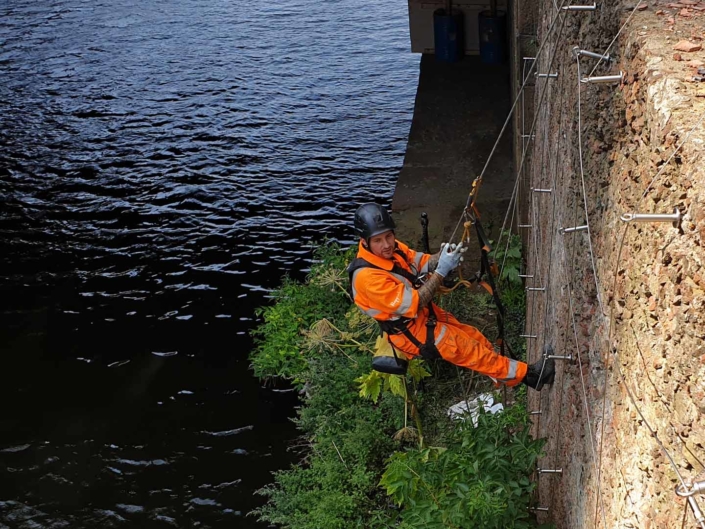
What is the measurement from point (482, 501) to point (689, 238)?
2081 mm

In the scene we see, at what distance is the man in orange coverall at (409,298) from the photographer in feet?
17.2

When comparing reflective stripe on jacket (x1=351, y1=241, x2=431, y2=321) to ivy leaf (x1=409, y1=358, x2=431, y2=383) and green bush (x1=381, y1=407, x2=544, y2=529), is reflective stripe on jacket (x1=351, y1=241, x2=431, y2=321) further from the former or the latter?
ivy leaf (x1=409, y1=358, x2=431, y2=383)

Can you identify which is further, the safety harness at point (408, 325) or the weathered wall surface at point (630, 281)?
the safety harness at point (408, 325)

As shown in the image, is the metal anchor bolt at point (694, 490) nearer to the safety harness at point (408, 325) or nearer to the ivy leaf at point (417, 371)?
the safety harness at point (408, 325)

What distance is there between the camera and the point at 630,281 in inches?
94.8

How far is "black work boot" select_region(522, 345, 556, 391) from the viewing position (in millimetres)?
4293

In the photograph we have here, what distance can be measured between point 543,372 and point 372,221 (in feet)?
5.16

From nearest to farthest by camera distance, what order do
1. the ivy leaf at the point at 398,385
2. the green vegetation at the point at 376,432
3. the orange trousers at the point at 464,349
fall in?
the green vegetation at the point at 376,432 → the orange trousers at the point at 464,349 → the ivy leaf at the point at 398,385

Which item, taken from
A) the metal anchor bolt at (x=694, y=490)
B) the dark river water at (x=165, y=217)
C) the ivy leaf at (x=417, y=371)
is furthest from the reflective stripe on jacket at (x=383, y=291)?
the metal anchor bolt at (x=694, y=490)

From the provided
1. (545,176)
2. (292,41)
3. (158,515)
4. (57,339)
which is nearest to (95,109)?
(292,41)

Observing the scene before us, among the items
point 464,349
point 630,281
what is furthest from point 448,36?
point 630,281

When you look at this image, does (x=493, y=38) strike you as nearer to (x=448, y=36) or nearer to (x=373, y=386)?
(x=448, y=36)

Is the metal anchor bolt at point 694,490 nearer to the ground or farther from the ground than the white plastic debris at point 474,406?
farther from the ground

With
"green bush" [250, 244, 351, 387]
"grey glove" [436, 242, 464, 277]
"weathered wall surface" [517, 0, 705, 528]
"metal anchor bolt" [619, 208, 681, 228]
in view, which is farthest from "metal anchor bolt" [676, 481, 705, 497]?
"green bush" [250, 244, 351, 387]
